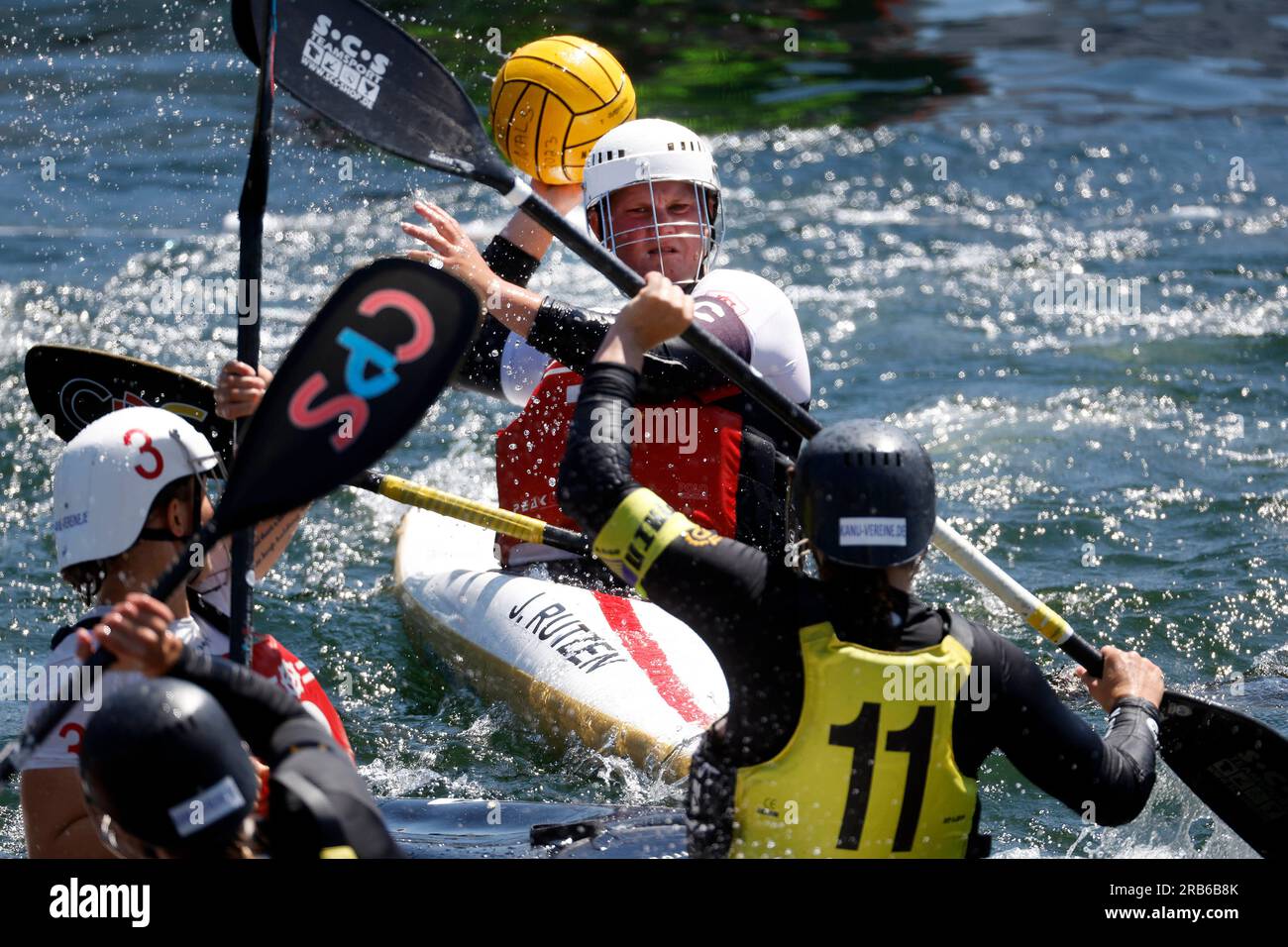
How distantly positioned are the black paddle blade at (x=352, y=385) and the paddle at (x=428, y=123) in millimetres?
912

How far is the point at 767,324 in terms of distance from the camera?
194 inches

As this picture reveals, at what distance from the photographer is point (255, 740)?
9.82ft

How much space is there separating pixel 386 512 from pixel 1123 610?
3.48 m

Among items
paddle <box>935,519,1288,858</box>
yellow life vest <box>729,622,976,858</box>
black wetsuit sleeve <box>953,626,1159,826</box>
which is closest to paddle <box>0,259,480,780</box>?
yellow life vest <box>729,622,976,858</box>

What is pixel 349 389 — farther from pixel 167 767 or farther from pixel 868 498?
pixel 868 498

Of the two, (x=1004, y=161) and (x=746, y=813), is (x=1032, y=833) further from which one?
(x=1004, y=161)

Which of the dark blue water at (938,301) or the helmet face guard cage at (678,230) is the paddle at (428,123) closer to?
the dark blue water at (938,301)

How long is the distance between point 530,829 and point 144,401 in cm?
182

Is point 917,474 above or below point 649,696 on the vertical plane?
above

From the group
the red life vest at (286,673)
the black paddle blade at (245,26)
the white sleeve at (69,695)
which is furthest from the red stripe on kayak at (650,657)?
the black paddle blade at (245,26)

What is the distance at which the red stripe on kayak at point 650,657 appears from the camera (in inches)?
189

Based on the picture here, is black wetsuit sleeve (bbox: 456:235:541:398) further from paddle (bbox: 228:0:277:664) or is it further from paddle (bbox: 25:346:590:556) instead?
paddle (bbox: 228:0:277:664)

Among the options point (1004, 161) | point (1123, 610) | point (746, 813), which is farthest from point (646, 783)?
point (1004, 161)

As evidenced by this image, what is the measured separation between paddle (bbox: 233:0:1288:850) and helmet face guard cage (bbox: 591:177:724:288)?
1.07m
